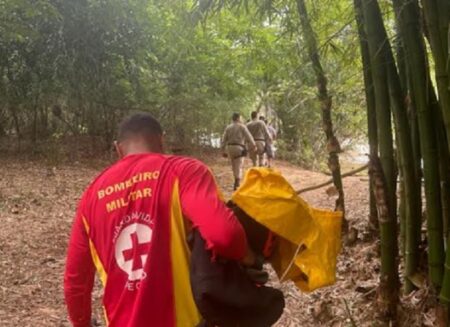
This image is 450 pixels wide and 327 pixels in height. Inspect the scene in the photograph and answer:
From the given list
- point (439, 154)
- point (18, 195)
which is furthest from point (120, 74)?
point (439, 154)

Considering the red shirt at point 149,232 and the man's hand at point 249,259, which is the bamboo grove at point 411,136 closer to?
the man's hand at point 249,259

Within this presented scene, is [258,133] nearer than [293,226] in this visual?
No

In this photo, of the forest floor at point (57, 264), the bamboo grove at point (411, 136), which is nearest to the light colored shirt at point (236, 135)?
the forest floor at point (57, 264)

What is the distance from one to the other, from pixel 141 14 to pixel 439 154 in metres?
9.76

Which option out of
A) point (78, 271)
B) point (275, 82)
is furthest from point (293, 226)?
point (275, 82)

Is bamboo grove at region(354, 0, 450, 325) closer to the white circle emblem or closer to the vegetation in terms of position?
the vegetation

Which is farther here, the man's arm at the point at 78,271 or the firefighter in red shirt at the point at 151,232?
the man's arm at the point at 78,271

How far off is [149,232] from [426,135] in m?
1.43

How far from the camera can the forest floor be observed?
12.1ft

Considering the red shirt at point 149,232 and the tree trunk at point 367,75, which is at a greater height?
the tree trunk at point 367,75

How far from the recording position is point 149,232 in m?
1.81

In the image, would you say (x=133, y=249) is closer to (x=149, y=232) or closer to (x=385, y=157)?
(x=149, y=232)

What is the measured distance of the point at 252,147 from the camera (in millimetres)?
10516

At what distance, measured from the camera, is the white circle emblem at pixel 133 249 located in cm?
183
